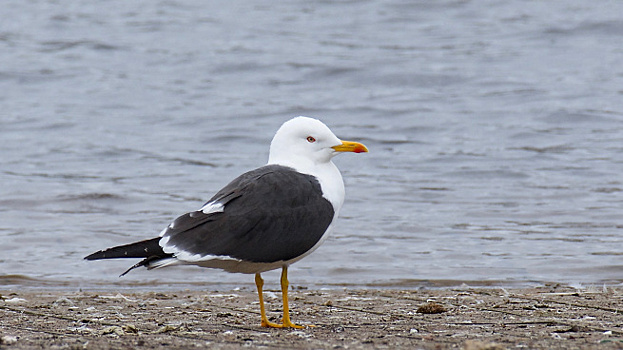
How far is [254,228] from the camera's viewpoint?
4.80 m

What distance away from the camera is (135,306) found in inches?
225

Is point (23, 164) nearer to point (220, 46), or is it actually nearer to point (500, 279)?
point (500, 279)

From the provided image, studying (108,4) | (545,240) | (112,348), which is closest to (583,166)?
(545,240)

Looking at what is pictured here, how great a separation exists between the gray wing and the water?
2.32 meters

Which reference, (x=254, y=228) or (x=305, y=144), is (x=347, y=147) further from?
(x=254, y=228)

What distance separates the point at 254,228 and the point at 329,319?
0.75 m

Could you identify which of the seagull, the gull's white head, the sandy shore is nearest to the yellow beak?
the gull's white head

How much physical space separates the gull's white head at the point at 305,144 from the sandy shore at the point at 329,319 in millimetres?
875

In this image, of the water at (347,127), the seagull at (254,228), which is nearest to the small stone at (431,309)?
the seagull at (254,228)

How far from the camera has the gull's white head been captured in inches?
209

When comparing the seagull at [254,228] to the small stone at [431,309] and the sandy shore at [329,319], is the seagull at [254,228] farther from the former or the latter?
the small stone at [431,309]

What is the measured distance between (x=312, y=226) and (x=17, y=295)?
2432 millimetres

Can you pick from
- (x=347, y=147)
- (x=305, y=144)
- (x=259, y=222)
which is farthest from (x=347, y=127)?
(x=259, y=222)

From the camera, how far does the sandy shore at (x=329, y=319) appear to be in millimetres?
4113
